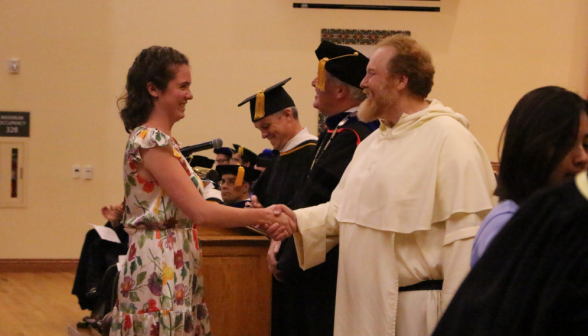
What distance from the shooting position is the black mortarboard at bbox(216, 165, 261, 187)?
181 inches

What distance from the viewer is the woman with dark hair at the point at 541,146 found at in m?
1.44

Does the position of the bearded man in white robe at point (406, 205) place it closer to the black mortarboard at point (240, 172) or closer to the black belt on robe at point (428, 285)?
the black belt on robe at point (428, 285)

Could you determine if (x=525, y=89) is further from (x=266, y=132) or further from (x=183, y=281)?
(x=183, y=281)

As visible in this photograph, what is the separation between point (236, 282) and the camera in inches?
124

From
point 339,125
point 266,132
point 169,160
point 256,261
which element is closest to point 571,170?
point 169,160

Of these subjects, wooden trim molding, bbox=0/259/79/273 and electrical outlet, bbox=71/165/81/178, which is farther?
electrical outlet, bbox=71/165/81/178

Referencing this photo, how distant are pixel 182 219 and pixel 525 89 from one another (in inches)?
253

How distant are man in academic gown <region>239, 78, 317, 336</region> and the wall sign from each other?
4513mm

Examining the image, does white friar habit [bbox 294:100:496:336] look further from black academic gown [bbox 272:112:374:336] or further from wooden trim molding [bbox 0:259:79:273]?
wooden trim molding [bbox 0:259:79:273]

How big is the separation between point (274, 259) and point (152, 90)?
3.06 feet

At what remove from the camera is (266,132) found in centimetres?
385

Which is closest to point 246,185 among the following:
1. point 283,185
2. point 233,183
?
point 233,183

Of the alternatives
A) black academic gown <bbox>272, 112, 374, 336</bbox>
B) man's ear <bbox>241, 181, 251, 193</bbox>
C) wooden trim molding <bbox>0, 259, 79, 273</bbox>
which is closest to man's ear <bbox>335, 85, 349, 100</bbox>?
black academic gown <bbox>272, 112, 374, 336</bbox>

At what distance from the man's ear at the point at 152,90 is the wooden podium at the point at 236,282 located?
909mm
